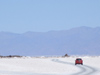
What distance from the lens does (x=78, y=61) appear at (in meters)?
89.1

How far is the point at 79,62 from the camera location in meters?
89.2

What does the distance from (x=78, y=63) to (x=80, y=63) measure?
972mm

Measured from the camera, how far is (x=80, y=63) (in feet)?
294

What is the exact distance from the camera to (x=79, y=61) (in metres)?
89.4

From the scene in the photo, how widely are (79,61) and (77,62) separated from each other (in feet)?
3.41

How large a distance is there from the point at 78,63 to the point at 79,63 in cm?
63

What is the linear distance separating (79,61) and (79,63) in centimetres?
48

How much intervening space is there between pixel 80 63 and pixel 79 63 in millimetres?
357

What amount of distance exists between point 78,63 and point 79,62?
1.98 feet

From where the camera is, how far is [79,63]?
8931 centimetres

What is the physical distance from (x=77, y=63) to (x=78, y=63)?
0.31 meters

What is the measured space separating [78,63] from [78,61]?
55cm

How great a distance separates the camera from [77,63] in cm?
8856
